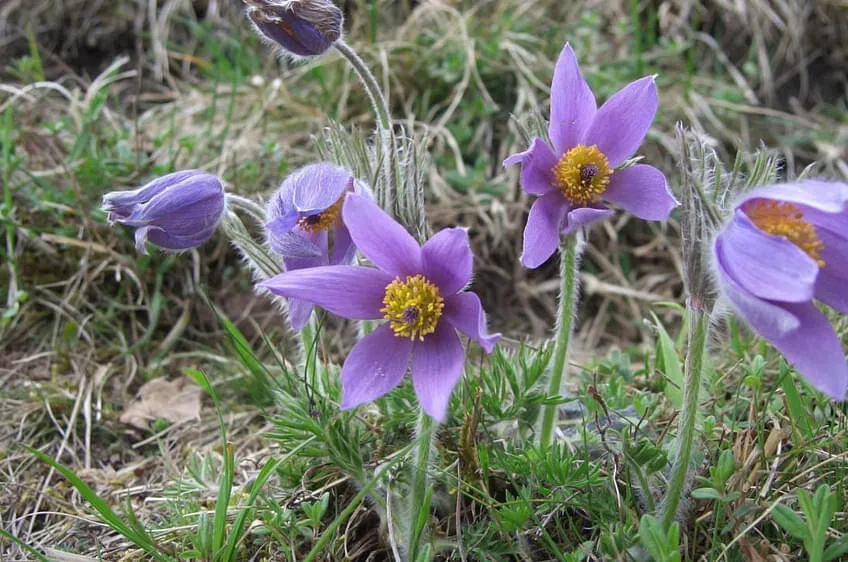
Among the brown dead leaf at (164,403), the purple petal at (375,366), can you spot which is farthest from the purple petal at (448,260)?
the brown dead leaf at (164,403)

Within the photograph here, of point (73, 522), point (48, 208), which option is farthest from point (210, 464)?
point (48, 208)

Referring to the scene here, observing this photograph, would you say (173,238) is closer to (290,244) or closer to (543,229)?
(290,244)

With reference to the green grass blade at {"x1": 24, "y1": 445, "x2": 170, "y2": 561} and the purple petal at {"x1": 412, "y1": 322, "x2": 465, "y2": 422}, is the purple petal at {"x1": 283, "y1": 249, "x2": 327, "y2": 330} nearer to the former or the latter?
the purple petal at {"x1": 412, "y1": 322, "x2": 465, "y2": 422}

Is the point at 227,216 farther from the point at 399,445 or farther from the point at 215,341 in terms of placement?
the point at 215,341

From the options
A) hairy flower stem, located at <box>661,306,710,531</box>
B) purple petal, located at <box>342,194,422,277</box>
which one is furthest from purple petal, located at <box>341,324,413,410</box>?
hairy flower stem, located at <box>661,306,710,531</box>

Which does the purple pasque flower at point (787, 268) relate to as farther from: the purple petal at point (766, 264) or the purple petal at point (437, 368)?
the purple petal at point (437, 368)

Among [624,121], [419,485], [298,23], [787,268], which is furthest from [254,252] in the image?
[787,268]
